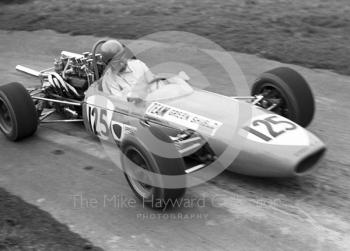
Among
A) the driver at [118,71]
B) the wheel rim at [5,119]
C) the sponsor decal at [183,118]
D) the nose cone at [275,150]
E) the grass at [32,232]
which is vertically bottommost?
the grass at [32,232]

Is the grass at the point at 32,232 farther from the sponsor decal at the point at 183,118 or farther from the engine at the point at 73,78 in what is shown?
the engine at the point at 73,78

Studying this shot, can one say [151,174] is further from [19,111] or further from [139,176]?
[19,111]

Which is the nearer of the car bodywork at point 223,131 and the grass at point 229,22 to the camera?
the car bodywork at point 223,131

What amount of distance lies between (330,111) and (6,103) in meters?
4.53

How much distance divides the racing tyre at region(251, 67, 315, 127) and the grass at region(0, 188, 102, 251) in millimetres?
2837

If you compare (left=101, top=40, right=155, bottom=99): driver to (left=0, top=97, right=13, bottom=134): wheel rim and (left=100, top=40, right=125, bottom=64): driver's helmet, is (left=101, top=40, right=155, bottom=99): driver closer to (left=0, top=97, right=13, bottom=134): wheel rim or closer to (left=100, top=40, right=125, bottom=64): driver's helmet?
(left=100, top=40, right=125, bottom=64): driver's helmet

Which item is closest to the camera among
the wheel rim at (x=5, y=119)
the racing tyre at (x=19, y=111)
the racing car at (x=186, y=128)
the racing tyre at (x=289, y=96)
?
the racing car at (x=186, y=128)

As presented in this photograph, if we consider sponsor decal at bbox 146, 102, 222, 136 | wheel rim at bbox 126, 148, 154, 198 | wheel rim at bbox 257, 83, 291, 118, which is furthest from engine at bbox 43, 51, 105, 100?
wheel rim at bbox 257, 83, 291, 118

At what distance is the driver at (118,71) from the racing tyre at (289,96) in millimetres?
1505

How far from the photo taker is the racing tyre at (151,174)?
4426 millimetres

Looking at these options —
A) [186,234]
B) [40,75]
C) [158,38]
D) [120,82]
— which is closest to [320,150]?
[186,234]

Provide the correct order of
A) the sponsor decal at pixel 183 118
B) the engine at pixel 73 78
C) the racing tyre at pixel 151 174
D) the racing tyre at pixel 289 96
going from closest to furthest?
the racing tyre at pixel 151 174, the sponsor decal at pixel 183 118, the racing tyre at pixel 289 96, the engine at pixel 73 78

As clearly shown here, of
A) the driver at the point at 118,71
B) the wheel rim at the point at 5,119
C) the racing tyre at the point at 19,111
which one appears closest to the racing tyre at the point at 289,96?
the driver at the point at 118,71

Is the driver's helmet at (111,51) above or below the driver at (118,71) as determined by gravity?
above
